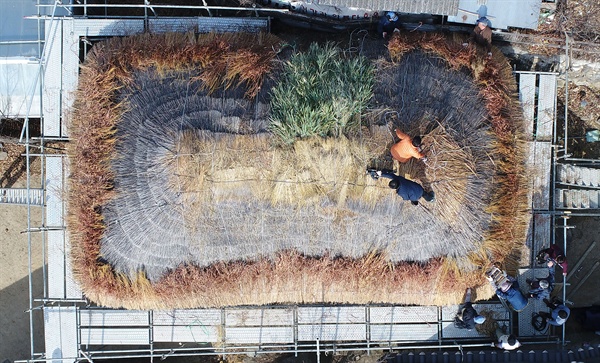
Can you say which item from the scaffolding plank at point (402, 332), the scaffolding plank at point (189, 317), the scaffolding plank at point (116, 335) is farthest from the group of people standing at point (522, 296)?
the scaffolding plank at point (116, 335)

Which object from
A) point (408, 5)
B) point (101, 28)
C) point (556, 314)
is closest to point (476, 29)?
point (408, 5)

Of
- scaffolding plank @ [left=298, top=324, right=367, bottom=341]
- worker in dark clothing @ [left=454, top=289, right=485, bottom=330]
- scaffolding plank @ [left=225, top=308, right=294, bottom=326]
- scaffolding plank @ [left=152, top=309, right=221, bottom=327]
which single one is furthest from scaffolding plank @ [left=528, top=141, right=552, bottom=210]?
scaffolding plank @ [left=152, top=309, right=221, bottom=327]

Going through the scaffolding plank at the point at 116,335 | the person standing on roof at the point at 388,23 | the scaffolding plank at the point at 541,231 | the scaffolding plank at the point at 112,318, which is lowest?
the scaffolding plank at the point at 116,335

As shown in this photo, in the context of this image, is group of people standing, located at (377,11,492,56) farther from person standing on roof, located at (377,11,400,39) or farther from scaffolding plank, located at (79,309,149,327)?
scaffolding plank, located at (79,309,149,327)

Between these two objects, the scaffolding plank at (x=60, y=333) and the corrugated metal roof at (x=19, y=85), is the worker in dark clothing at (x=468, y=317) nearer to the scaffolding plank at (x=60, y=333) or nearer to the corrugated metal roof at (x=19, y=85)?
the scaffolding plank at (x=60, y=333)

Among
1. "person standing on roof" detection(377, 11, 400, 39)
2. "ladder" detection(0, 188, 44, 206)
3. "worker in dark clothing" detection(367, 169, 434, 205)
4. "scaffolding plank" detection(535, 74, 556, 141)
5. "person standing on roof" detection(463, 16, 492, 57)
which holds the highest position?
"person standing on roof" detection(377, 11, 400, 39)

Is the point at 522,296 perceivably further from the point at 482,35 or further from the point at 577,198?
the point at 482,35
